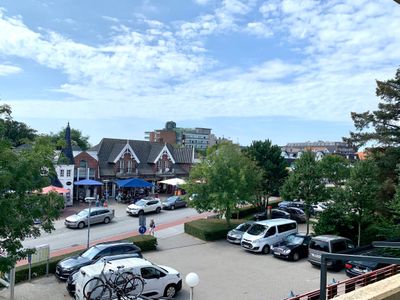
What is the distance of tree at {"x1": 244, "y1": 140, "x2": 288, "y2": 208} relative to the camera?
35.7 m

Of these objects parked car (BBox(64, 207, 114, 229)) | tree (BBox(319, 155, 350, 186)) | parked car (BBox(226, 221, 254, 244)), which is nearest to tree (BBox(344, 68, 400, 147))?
tree (BBox(319, 155, 350, 186))

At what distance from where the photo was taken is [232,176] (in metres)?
27.2

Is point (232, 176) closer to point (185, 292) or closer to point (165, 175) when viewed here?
point (185, 292)

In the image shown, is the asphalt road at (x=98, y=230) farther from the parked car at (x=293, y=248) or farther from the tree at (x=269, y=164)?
the parked car at (x=293, y=248)

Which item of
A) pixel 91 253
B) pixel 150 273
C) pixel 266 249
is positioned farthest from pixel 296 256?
pixel 91 253

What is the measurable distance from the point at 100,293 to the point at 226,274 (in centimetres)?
843

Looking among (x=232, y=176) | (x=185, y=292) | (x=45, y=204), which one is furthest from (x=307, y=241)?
(x=45, y=204)

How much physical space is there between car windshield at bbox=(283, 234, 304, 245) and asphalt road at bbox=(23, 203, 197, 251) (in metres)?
11.7

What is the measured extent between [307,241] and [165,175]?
104ft

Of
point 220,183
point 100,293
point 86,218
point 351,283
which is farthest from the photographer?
point 86,218

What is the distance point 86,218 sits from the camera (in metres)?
29.7

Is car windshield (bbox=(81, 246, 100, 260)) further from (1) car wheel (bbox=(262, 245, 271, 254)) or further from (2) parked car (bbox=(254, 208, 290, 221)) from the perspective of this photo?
(2) parked car (bbox=(254, 208, 290, 221))

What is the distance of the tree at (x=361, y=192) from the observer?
23.2 meters

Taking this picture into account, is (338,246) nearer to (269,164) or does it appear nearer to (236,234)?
(236,234)
